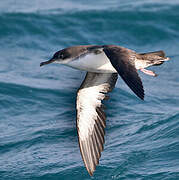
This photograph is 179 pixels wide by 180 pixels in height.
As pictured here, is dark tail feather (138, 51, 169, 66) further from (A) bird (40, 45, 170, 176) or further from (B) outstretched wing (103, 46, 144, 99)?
(B) outstretched wing (103, 46, 144, 99)

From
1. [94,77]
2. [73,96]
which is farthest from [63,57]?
[73,96]

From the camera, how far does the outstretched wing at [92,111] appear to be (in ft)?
Answer: 25.8

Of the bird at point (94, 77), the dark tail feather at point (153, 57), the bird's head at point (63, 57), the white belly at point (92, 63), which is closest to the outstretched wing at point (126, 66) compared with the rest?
the bird at point (94, 77)

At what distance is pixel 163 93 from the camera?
38.8 ft

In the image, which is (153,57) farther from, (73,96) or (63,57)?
(73,96)

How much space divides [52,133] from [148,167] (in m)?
2.63

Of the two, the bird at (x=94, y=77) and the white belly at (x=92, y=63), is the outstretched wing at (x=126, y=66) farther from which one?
the white belly at (x=92, y=63)

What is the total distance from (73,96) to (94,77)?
1200mm

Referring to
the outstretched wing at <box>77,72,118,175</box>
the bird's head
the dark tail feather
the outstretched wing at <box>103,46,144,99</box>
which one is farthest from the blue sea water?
the outstretched wing at <box>103,46,144,99</box>

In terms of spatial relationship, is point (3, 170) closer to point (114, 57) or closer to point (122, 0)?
point (114, 57)

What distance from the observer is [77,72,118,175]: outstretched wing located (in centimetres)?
786

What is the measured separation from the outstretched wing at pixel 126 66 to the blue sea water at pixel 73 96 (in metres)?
2.28

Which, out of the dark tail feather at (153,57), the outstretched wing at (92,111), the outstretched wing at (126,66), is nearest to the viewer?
the outstretched wing at (126,66)

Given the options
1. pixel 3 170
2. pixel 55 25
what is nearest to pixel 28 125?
pixel 3 170
